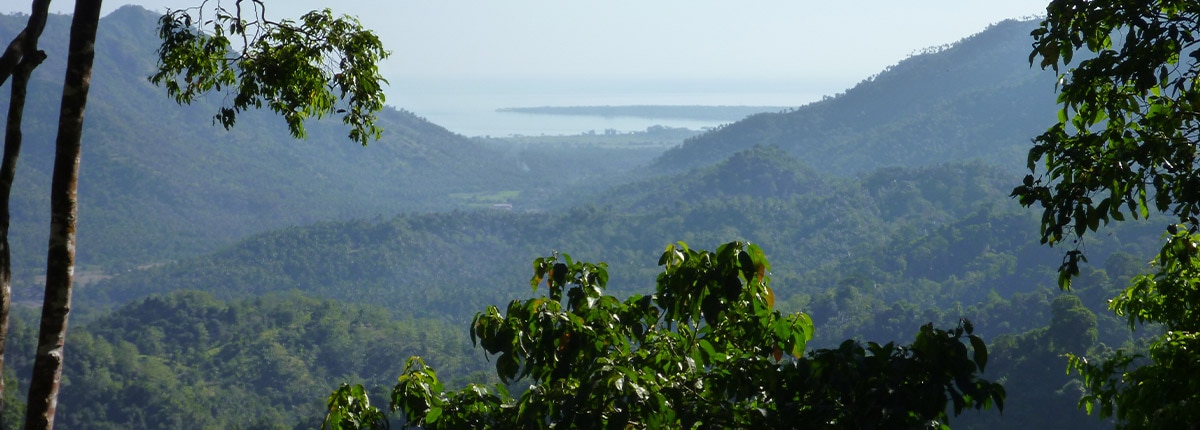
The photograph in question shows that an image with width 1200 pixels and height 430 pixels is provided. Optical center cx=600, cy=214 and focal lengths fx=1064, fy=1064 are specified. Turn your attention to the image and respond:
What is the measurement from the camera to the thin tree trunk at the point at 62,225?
2.95 meters

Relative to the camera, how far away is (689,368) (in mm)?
3230

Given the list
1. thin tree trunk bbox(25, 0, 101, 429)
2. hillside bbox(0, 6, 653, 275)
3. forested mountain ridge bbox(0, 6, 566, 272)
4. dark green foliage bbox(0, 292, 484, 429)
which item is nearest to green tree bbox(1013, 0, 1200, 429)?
thin tree trunk bbox(25, 0, 101, 429)

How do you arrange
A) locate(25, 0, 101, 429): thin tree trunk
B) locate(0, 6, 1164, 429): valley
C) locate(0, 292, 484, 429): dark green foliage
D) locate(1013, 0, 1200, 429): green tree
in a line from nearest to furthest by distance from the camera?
locate(1013, 0, 1200, 429): green tree
locate(25, 0, 101, 429): thin tree trunk
locate(0, 292, 484, 429): dark green foliage
locate(0, 6, 1164, 429): valley

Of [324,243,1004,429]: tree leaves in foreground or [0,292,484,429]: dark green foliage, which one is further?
[0,292,484,429]: dark green foliage

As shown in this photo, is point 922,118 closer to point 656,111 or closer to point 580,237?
point 580,237

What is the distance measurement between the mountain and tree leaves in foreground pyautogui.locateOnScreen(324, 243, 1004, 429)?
47415 millimetres

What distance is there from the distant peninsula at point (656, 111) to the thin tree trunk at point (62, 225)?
93.9 m

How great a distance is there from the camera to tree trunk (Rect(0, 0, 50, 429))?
2.85m

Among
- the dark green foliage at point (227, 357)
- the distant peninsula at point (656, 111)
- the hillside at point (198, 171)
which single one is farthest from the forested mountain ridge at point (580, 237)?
the distant peninsula at point (656, 111)

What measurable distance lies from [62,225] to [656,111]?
368ft

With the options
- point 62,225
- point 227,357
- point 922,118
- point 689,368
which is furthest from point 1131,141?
point 922,118

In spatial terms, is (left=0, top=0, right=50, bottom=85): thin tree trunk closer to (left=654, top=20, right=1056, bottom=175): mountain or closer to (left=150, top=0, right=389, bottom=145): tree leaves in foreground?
(left=150, top=0, right=389, bottom=145): tree leaves in foreground

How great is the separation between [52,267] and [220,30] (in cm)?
178

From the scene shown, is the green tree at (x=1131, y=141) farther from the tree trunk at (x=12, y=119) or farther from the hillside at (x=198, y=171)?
the hillside at (x=198, y=171)
